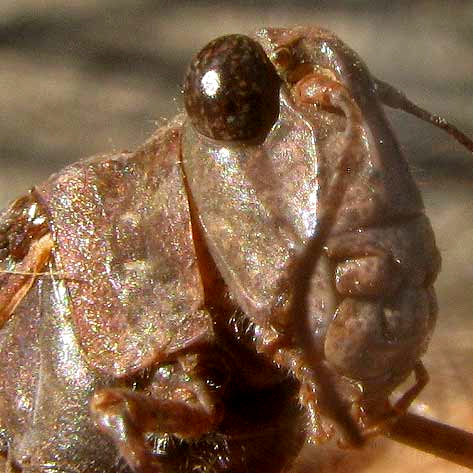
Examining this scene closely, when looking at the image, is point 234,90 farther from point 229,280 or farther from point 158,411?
point 158,411

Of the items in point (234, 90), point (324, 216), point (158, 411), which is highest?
point (234, 90)

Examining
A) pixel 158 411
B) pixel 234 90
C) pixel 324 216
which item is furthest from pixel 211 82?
pixel 158 411

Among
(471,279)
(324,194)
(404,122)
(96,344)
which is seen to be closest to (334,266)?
(324,194)

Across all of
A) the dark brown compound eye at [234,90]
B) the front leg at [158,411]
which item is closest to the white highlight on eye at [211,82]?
the dark brown compound eye at [234,90]

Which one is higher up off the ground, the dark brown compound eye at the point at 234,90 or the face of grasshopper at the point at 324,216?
the dark brown compound eye at the point at 234,90

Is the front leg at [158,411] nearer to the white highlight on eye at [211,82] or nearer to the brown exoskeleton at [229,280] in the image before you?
the brown exoskeleton at [229,280]

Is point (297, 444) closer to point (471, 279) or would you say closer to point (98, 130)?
point (471, 279)

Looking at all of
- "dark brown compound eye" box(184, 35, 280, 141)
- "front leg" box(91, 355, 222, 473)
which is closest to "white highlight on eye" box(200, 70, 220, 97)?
"dark brown compound eye" box(184, 35, 280, 141)
